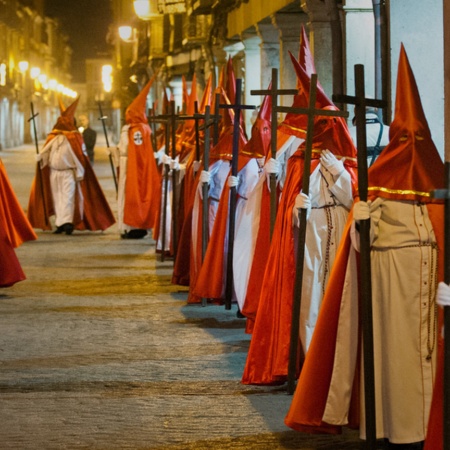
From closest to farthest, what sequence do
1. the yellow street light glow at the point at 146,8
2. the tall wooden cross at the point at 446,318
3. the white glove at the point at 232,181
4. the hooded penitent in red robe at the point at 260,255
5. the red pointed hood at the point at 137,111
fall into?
1. the tall wooden cross at the point at 446,318
2. the hooded penitent in red robe at the point at 260,255
3. the white glove at the point at 232,181
4. the red pointed hood at the point at 137,111
5. the yellow street light glow at the point at 146,8

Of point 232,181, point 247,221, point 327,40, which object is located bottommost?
point 247,221

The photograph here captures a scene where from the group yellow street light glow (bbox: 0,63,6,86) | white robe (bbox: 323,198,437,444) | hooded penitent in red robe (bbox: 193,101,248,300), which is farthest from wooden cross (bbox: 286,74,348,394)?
yellow street light glow (bbox: 0,63,6,86)

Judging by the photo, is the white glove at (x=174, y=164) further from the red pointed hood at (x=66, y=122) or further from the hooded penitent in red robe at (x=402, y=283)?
the hooded penitent in red robe at (x=402, y=283)

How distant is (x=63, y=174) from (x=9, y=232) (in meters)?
5.89

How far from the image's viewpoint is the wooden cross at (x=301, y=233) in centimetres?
671

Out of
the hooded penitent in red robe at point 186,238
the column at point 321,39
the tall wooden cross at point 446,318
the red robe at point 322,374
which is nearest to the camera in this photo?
the tall wooden cross at point 446,318

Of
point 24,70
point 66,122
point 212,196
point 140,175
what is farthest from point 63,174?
point 24,70

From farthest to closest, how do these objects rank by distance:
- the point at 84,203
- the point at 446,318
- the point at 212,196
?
the point at 84,203 → the point at 212,196 → the point at 446,318

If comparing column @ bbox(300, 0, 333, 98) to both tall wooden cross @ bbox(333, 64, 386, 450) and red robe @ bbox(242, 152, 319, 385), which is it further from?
tall wooden cross @ bbox(333, 64, 386, 450)

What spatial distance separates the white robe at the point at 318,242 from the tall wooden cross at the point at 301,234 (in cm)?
17

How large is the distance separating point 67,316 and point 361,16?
403 cm

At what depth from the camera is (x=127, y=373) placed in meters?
7.62

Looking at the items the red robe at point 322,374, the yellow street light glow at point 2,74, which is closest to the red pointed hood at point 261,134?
the red robe at point 322,374

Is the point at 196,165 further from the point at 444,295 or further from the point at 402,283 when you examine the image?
the point at 444,295
